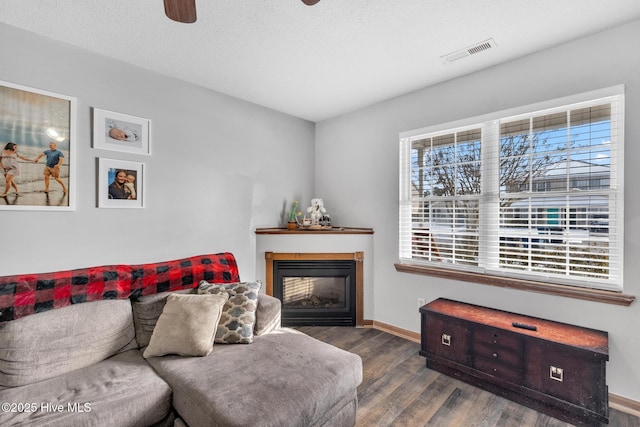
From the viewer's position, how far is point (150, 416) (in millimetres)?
1569

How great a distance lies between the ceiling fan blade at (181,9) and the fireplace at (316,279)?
98.1 inches

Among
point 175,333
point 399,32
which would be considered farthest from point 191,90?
point 175,333

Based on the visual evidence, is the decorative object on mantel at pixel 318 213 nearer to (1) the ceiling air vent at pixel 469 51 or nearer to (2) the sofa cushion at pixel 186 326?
(2) the sofa cushion at pixel 186 326

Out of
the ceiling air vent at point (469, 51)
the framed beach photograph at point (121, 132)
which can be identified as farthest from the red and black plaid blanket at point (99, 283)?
the ceiling air vent at point (469, 51)

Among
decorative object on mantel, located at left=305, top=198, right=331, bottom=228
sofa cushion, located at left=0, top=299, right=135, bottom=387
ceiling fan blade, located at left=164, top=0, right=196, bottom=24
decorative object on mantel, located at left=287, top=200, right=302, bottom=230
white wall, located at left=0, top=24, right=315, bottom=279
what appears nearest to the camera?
ceiling fan blade, located at left=164, top=0, right=196, bottom=24

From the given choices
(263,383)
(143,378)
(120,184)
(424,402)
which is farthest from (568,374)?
(120,184)

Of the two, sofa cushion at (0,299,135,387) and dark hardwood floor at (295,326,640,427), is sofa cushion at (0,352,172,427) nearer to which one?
sofa cushion at (0,299,135,387)

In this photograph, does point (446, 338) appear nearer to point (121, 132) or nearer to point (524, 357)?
point (524, 357)

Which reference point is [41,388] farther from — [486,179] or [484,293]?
[486,179]

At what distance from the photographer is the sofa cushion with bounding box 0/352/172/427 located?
1380 mm

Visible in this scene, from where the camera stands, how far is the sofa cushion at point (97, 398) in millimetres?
1380

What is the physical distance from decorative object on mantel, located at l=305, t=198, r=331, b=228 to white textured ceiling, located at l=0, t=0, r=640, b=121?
1459mm

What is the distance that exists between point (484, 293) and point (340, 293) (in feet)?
4.99

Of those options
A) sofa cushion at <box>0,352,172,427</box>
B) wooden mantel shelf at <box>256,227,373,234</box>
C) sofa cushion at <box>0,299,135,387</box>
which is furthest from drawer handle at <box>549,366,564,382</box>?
sofa cushion at <box>0,299,135,387</box>
